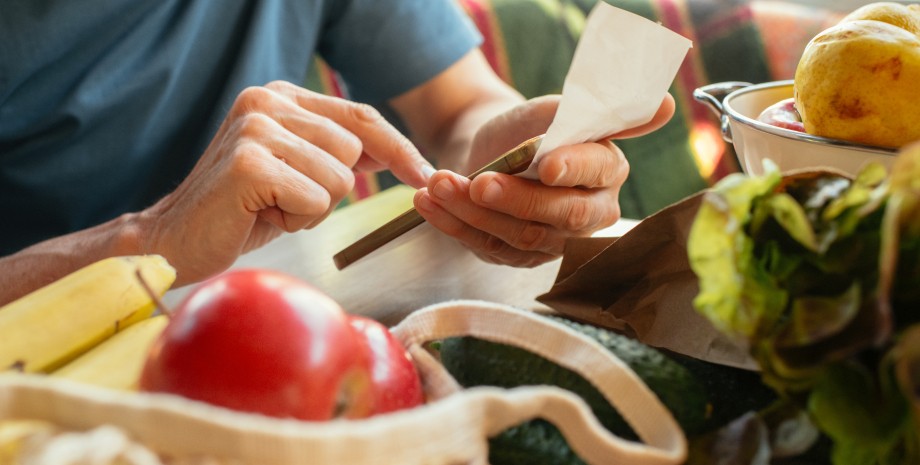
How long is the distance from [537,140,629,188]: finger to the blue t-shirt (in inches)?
18.9

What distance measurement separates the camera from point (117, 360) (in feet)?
1.22

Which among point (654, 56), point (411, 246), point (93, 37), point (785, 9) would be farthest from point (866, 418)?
point (785, 9)

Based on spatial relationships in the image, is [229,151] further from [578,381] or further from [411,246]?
[578,381]

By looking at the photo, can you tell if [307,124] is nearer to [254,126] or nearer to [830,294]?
[254,126]

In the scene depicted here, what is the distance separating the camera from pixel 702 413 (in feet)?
1.11

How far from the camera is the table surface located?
61 centimetres

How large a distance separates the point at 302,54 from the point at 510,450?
2.75ft

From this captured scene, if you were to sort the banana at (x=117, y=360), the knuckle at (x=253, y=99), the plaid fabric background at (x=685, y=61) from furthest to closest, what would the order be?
the plaid fabric background at (x=685, y=61)
the knuckle at (x=253, y=99)
the banana at (x=117, y=360)

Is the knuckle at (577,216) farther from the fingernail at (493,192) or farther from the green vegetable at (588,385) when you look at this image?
the green vegetable at (588,385)

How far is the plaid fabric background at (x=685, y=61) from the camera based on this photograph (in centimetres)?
138

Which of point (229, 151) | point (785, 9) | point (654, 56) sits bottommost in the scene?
point (785, 9)

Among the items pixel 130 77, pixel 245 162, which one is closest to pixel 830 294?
pixel 245 162

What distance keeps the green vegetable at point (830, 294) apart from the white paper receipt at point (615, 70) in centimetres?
22

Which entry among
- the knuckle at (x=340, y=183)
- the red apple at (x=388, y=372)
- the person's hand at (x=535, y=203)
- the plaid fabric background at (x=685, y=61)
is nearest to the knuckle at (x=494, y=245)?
the person's hand at (x=535, y=203)
